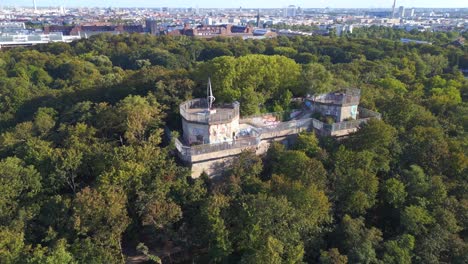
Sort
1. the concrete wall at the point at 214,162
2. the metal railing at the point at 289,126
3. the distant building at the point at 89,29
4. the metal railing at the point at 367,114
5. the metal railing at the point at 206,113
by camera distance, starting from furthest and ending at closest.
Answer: the distant building at the point at 89,29, the metal railing at the point at 367,114, the metal railing at the point at 289,126, the metal railing at the point at 206,113, the concrete wall at the point at 214,162

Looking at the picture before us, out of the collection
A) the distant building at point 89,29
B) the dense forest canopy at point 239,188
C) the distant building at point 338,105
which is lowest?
the distant building at point 89,29

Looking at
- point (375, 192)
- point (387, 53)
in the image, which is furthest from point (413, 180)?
point (387, 53)

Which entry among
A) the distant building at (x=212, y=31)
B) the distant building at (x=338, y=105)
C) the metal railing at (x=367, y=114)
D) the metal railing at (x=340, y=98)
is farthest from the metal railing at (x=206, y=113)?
the distant building at (x=212, y=31)

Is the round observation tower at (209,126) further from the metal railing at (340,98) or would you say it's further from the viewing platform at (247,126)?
the metal railing at (340,98)

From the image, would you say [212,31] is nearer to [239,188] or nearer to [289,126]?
[289,126]

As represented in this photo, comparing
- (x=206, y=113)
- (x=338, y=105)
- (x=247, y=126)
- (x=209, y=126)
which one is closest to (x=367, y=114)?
(x=338, y=105)

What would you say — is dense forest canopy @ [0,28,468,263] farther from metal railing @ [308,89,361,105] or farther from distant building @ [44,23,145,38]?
distant building @ [44,23,145,38]

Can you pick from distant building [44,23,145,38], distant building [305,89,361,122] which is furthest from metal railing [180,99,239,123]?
distant building [44,23,145,38]
